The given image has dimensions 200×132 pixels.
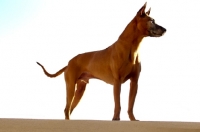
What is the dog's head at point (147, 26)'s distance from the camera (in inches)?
207

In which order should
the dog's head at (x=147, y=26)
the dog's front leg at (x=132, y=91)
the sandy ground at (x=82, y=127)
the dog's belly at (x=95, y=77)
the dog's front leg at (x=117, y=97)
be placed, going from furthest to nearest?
the dog's belly at (x=95, y=77), the dog's front leg at (x=132, y=91), the dog's head at (x=147, y=26), the dog's front leg at (x=117, y=97), the sandy ground at (x=82, y=127)

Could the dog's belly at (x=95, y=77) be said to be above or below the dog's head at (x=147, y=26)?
below

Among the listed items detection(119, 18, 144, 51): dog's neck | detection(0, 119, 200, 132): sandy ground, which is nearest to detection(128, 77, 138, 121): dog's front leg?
detection(119, 18, 144, 51): dog's neck

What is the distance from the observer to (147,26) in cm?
526

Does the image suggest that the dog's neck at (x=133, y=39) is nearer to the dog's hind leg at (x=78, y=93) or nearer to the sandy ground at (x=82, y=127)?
the dog's hind leg at (x=78, y=93)

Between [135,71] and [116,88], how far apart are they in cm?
39

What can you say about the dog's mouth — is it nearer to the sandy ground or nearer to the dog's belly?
the dog's belly

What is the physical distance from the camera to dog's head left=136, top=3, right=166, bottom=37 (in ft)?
17.3

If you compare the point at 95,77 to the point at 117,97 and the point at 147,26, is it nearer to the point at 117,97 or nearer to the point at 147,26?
the point at 117,97

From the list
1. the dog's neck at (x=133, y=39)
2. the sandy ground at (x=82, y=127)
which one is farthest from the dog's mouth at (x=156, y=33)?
the sandy ground at (x=82, y=127)

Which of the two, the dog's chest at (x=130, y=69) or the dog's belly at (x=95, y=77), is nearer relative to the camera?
the dog's chest at (x=130, y=69)

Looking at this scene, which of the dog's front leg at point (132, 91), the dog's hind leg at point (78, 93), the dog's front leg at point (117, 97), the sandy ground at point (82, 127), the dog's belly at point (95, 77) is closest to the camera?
the sandy ground at point (82, 127)

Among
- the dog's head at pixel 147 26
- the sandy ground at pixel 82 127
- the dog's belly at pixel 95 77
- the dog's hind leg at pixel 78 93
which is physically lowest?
the dog's hind leg at pixel 78 93

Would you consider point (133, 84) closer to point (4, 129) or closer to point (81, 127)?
point (81, 127)
